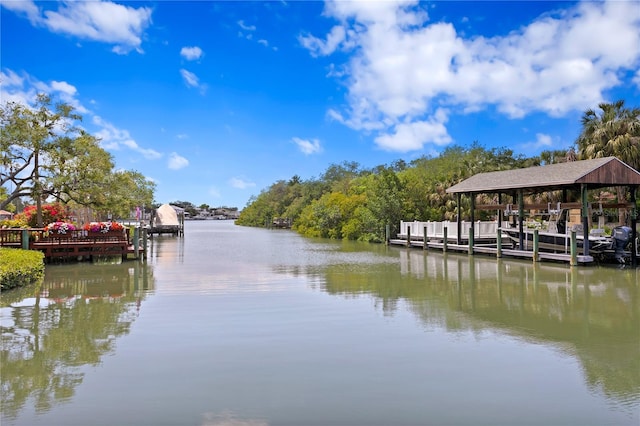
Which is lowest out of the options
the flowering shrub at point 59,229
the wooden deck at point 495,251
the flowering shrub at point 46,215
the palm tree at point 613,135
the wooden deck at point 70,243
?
the wooden deck at point 495,251

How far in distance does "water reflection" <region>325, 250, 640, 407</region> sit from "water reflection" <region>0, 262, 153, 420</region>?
6.07 metres

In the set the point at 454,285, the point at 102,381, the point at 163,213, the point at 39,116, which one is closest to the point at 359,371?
the point at 102,381

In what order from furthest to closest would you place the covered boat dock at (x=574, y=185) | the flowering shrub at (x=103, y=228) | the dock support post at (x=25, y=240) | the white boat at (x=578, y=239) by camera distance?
1. the flowering shrub at (x=103, y=228)
2. the dock support post at (x=25, y=240)
3. the white boat at (x=578, y=239)
4. the covered boat dock at (x=574, y=185)

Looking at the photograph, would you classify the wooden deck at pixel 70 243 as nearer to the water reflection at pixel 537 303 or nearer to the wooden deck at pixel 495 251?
the water reflection at pixel 537 303

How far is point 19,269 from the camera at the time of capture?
622 inches

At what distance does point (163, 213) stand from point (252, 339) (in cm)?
5232

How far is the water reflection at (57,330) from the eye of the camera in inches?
270

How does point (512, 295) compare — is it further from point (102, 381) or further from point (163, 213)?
point (163, 213)

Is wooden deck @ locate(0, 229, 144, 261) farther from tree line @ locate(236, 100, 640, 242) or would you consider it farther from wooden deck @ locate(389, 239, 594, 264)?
tree line @ locate(236, 100, 640, 242)

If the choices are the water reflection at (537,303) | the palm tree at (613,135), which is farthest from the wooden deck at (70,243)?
the palm tree at (613,135)

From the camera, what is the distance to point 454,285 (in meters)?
16.7

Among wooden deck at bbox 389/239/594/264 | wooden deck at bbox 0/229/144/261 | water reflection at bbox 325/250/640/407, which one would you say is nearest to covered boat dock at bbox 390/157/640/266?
wooden deck at bbox 389/239/594/264

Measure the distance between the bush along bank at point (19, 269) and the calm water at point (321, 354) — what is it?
0.56m

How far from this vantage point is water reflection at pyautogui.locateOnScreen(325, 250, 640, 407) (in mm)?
8211
